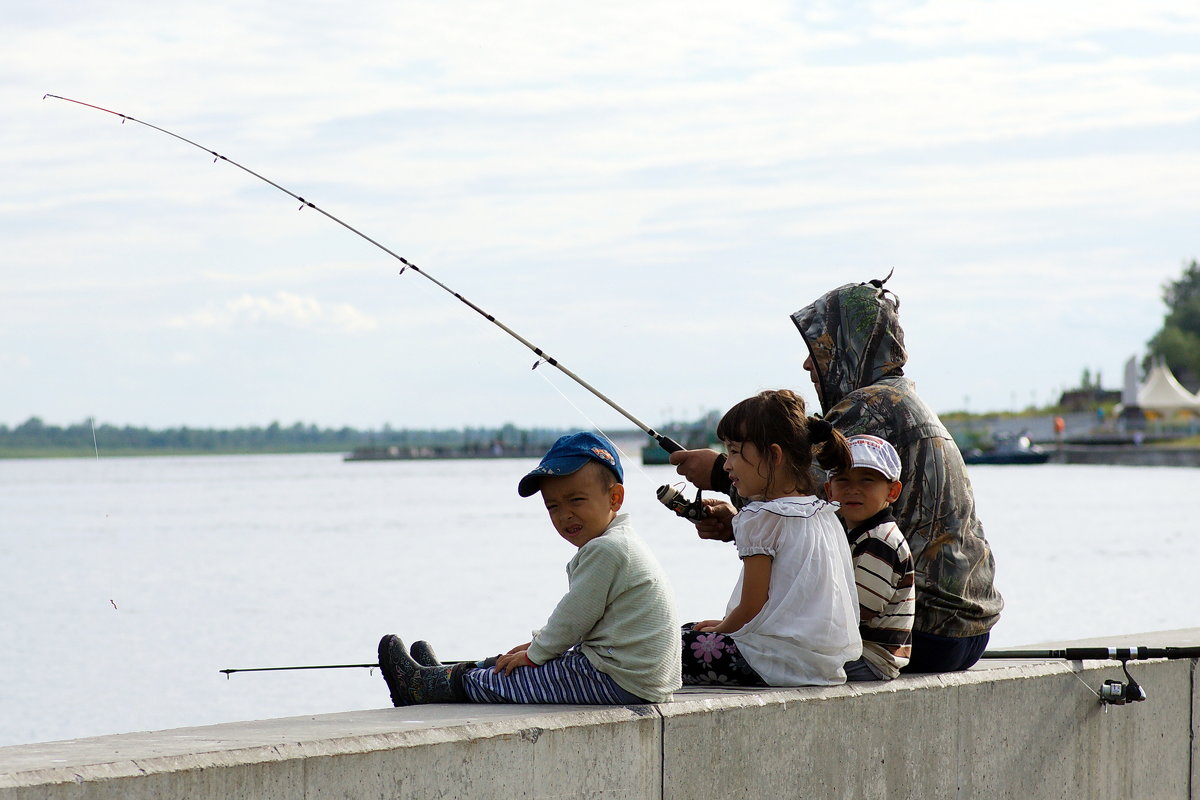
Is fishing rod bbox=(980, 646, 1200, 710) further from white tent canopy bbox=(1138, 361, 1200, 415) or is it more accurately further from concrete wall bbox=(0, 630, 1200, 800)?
white tent canopy bbox=(1138, 361, 1200, 415)

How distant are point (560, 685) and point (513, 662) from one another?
13cm

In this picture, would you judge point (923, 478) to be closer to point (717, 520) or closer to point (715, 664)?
point (717, 520)

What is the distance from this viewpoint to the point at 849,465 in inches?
150

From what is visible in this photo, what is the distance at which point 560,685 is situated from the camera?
3.48 m

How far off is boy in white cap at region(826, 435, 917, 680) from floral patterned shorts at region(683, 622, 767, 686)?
0.34 meters

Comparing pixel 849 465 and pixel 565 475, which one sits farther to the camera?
pixel 849 465

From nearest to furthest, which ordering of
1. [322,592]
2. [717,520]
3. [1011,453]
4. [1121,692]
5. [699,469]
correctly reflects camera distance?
[717,520], [699,469], [1121,692], [322,592], [1011,453]

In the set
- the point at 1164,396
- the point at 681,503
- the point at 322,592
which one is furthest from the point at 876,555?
the point at 1164,396

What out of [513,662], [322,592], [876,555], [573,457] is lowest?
[322,592]

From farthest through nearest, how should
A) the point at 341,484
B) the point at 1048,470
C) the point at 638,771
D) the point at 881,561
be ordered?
the point at 341,484 → the point at 1048,470 → the point at 881,561 → the point at 638,771

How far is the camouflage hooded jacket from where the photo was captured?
161 inches

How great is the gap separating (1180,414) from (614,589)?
371 ft

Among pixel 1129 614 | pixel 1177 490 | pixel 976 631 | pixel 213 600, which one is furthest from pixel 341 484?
pixel 976 631

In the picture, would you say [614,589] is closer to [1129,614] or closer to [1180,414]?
[1129,614]
